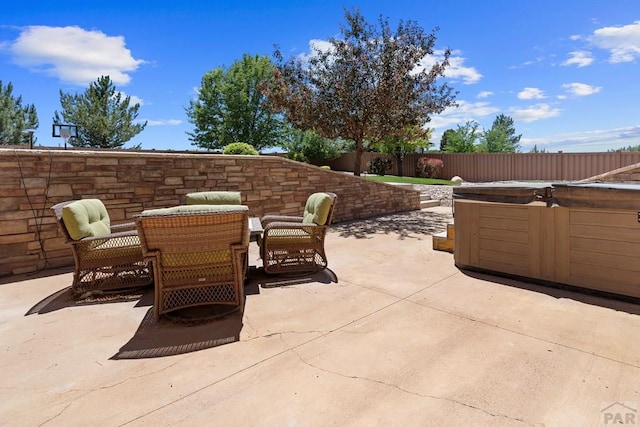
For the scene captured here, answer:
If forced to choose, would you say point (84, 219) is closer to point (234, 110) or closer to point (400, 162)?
point (400, 162)

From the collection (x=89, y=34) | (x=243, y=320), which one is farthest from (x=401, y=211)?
(x=89, y=34)

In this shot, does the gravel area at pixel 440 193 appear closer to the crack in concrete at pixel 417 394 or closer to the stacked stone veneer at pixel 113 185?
the stacked stone veneer at pixel 113 185

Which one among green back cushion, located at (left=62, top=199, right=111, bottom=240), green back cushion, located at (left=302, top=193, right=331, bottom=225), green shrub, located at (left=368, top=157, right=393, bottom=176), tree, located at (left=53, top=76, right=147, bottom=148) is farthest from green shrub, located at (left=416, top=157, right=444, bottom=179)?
tree, located at (left=53, top=76, right=147, bottom=148)

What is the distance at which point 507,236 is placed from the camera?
3.90m

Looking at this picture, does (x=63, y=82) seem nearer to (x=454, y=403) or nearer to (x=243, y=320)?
(x=243, y=320)

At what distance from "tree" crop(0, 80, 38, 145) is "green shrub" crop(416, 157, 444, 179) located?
77.1 ft

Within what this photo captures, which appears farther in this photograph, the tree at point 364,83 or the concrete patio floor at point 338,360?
the tree at point 364,83

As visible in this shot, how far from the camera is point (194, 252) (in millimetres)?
3006

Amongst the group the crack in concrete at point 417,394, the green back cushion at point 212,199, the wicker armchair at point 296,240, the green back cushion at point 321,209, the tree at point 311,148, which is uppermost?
the tree at point 311,148

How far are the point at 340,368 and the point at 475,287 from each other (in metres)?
2.16

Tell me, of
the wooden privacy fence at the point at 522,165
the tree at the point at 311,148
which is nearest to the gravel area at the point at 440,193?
the wooden privacy fence at the point at 522,165

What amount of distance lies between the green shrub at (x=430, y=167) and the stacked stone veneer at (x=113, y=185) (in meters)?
12.9

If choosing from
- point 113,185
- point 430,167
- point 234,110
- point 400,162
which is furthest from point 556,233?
point 234,110

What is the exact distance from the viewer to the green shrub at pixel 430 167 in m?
19.2
